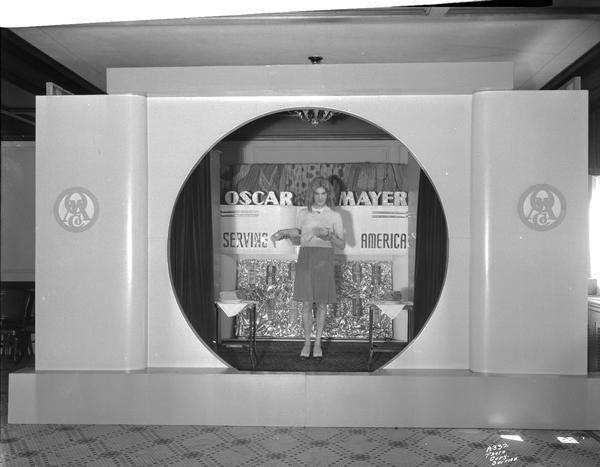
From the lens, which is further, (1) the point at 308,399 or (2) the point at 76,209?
(2) the point at 76,209

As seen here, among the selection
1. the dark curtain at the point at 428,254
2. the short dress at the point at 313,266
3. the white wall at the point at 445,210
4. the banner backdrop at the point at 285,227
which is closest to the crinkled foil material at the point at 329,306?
the banner backdrop at the point at 285,227

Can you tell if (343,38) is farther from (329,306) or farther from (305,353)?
(329,306)

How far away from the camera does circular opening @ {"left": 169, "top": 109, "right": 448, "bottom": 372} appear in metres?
6.56

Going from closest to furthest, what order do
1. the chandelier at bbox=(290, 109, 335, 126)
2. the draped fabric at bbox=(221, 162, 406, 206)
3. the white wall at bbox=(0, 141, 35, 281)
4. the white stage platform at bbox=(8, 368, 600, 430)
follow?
the white stage platform at bbox=(8, 368, 600, 430) → the chandelier at bbox=(290, 109, 335, 126) → the draped fabric at bbox=(221, 162, 406, 206) → the white wall at bbox=(0, 141, 35, 281)

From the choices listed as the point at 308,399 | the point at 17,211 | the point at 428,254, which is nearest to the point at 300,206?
the point at 428,254

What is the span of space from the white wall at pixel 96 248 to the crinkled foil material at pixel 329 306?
2.72 meters

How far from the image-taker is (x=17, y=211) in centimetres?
914

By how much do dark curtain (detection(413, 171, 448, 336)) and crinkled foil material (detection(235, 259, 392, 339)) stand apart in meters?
0.70

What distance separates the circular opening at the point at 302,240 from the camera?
6559 mm

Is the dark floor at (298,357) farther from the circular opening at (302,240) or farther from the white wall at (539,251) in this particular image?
the white wall at (539,251)

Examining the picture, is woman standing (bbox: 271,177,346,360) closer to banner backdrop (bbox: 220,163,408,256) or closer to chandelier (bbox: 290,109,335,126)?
chandelier (bbox: 290,109,335,126)

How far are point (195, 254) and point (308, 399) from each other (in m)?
2.18

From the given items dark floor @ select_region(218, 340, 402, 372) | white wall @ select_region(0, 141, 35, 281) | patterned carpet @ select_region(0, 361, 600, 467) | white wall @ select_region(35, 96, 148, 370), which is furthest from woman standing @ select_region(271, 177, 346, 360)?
white wall @ select_region(0, 141, 35, 281)

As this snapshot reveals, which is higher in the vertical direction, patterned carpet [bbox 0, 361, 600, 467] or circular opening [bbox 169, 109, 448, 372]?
circular opening [bbox 169, 109, 448, 372]
